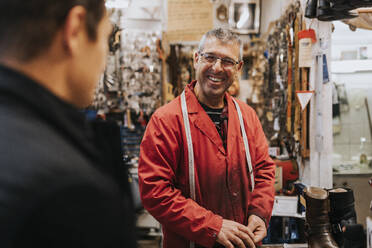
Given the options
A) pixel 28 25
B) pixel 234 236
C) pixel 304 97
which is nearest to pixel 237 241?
pixel 234 236

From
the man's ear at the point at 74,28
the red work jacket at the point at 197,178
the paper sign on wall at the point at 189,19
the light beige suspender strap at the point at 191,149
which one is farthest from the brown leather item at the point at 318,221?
the paper sign on wall at the point at 189,19

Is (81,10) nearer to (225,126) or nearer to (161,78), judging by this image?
(225,126)

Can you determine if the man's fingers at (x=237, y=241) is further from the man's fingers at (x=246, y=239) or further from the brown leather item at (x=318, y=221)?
the brown leather item at (x=318, y=221)

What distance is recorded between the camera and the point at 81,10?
55cm

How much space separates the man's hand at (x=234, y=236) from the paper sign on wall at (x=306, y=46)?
1.77m

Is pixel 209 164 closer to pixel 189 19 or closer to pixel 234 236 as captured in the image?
pixel 234 236

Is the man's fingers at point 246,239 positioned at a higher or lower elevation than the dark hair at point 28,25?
lower

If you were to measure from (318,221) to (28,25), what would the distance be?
6.30 ft

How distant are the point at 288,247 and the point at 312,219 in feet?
0.93

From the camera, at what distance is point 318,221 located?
6.13ft

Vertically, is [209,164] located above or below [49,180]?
below

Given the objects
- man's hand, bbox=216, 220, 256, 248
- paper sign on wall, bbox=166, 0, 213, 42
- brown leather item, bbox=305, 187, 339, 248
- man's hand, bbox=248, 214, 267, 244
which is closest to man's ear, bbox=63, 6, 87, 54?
man's hand, bbox=216, 220, 256, 248

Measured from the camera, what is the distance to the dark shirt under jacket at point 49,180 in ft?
1.33

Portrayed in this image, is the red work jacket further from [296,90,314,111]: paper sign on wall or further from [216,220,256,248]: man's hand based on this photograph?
[296,90,314,111]: paper sign on wall
